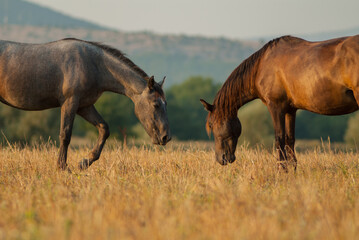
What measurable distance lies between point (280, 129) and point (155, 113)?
225 cm

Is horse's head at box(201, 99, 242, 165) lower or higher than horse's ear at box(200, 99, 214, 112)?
lower

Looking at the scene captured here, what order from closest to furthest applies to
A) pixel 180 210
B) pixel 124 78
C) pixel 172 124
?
pixel 180 210 → pixel 124 78 → pixel 172 124

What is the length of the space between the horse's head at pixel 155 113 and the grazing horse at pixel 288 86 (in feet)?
2.77

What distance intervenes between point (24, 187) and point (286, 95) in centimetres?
422

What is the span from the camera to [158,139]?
801 centimetres

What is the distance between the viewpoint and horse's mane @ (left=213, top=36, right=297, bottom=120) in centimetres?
760

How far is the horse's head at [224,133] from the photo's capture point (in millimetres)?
7945

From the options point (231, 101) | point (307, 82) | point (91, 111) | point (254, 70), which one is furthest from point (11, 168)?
point (307, 82)

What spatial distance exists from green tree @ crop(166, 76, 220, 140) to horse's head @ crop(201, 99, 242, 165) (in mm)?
59751

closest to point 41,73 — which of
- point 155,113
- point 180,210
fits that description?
point 155,113

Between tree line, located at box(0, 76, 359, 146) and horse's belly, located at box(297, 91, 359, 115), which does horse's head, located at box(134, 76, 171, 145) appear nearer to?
horse's belly, located at box(297, 91, 359, 115)

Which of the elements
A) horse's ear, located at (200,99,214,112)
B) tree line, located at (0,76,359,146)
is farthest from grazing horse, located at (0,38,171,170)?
tree line, located at (0,76,359,146)

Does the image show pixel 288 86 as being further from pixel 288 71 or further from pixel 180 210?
pixel 180 210

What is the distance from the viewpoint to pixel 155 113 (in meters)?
8.02
